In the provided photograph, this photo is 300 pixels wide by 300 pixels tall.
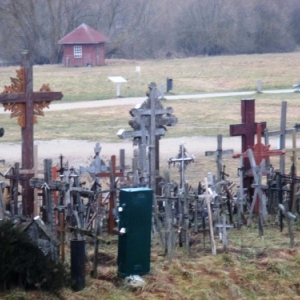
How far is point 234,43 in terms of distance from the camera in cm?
6494

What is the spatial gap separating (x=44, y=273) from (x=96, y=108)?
77.9ft

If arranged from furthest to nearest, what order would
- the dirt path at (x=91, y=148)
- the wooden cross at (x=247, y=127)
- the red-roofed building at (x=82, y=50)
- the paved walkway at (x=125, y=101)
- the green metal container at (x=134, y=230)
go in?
the red-roofed building at (x=82, y=50), the paved walkway at (x=125, y=101), the dirt path at (x=91, y=148), the wooden cross at (x=247, y=127), the green metal container at (x=134, y=230)

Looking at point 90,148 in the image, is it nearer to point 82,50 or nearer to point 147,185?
point 147,185

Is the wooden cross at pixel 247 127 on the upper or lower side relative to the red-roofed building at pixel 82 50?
lower

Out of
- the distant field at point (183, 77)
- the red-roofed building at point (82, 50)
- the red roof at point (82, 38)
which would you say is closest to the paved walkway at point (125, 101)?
the distant field at point (183, 77)

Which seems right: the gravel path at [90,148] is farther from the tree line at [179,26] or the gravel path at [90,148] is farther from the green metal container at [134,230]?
the tree line at [179,26]

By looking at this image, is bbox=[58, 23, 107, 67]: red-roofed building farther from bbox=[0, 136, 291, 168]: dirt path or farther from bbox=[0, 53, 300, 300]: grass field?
bbox=[0, 136, 291, 168]: dirt path

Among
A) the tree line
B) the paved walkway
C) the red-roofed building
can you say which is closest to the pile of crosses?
the paved walkway

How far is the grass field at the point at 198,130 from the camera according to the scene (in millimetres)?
7461

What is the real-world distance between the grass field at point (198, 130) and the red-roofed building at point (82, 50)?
1248 millimetres

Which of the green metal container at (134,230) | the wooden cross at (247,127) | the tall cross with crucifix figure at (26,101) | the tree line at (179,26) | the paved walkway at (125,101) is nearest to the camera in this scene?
the green metal container at (134,230)

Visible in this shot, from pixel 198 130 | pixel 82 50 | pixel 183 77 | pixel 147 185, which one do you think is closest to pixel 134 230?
pixel 147 185

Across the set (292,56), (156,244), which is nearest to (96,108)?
(156,244)

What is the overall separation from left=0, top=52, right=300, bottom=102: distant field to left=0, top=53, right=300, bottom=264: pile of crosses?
973 inches
